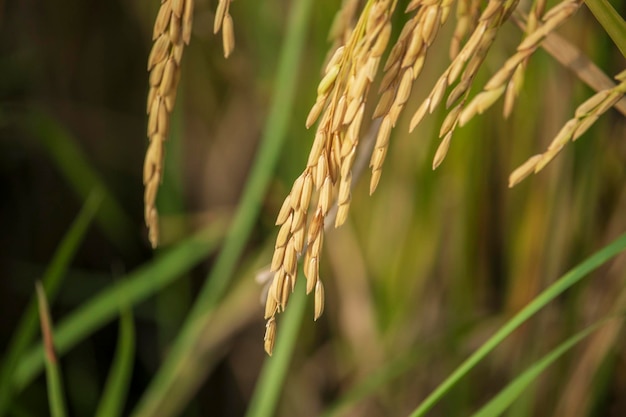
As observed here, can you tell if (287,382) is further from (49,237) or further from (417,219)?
(49,237)

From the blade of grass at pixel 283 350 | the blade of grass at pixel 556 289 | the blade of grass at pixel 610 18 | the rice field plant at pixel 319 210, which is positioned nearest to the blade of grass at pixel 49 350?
the rice field plant at pixel 319 210

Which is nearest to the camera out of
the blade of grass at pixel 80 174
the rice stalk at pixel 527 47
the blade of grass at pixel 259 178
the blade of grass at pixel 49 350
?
the rice stalk at pixel 527 47

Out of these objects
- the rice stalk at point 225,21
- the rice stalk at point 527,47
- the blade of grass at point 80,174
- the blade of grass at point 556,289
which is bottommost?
the blade of grass at point 556,289

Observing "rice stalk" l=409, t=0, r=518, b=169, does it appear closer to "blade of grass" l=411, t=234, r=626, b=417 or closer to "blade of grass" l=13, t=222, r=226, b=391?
"blade of grass" l=411, t=234, r=626, b=417

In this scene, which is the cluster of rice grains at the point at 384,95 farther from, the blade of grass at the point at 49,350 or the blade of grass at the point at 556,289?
the blade of grass at the point at 49,350

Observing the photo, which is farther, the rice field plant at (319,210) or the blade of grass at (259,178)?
the blade of grass at (259,178)

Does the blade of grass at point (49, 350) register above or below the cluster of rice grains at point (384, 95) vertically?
above
